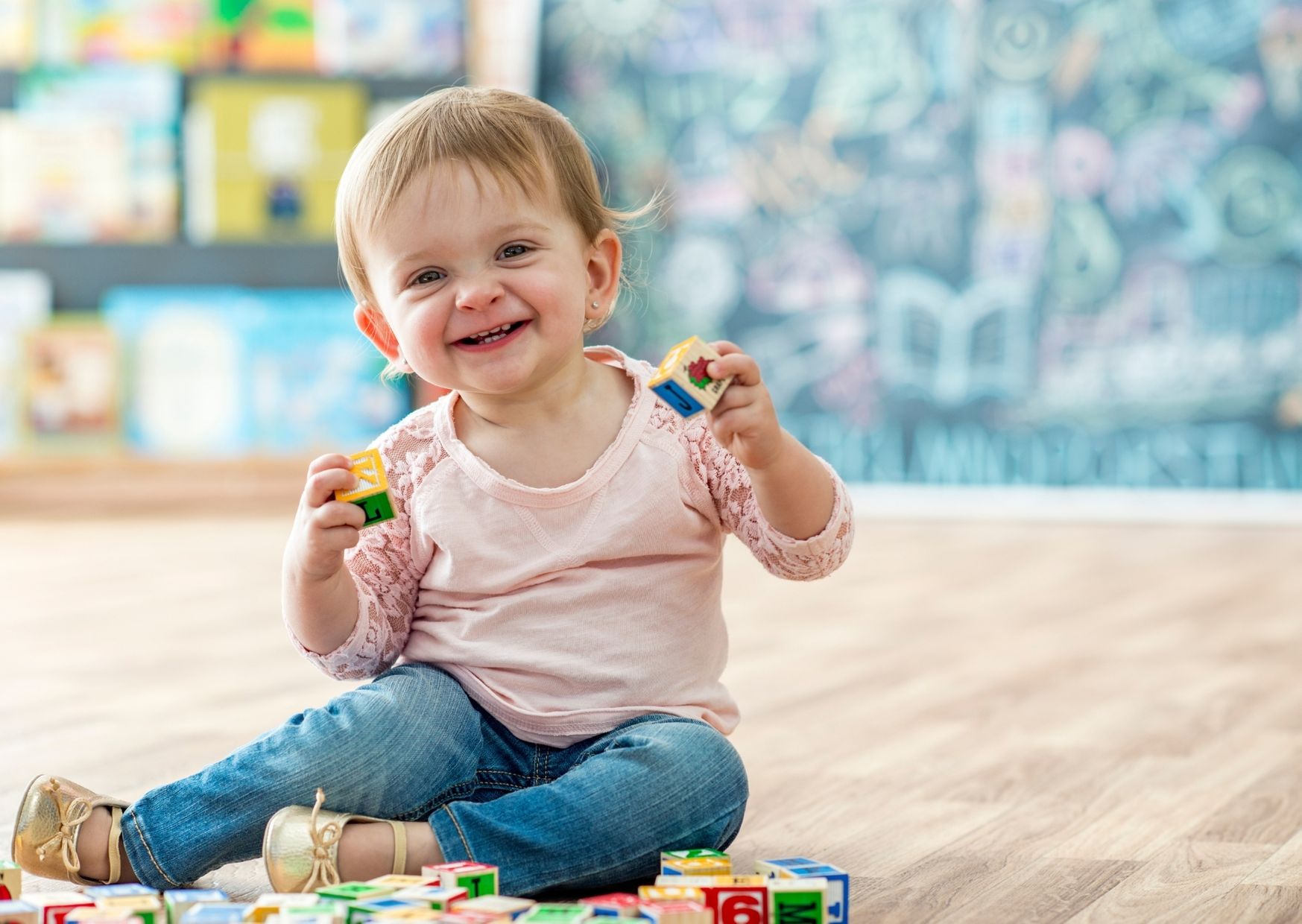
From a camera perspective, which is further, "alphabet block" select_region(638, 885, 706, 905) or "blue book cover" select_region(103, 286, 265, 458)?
"blue book cover" select_region(103, 286, 265, 458)

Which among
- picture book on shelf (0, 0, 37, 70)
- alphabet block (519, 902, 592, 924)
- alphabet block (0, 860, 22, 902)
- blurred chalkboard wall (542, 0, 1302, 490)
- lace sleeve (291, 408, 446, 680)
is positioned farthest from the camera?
picture book on shelf (0, 0, 37, 70)

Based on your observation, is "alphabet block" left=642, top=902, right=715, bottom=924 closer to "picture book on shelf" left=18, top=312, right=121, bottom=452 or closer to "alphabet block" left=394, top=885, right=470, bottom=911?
"alphabet block" left=394, top=885, right=470, bottom=911

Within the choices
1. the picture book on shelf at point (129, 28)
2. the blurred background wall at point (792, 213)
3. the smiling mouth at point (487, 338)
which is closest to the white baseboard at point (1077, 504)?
the blurred background wall at point (792, 213)

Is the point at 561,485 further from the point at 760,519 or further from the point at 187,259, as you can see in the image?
the point at 187,259

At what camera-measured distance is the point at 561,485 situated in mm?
1094

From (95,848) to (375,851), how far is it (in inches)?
7.2

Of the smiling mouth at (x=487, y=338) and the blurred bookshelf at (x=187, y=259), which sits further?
the blurred bookshelf at (x=187, y=259)

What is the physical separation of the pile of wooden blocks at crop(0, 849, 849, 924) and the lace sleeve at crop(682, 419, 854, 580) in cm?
22

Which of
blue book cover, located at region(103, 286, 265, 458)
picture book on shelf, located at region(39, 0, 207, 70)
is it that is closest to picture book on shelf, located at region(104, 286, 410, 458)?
blue book cover, located at region(103, 286, 265, 458)

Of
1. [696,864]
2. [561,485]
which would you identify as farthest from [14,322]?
[696,864]

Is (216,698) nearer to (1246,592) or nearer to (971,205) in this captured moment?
(1246,592)

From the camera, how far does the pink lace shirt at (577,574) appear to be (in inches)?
42.3

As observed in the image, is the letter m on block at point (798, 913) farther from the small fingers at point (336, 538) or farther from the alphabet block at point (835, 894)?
the small fingers at point (336, 538)

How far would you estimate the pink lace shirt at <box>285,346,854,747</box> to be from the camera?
107 cm
